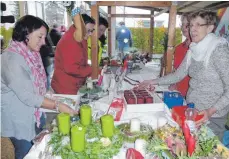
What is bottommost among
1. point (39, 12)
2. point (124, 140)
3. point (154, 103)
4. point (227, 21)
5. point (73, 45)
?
point (124, 140)

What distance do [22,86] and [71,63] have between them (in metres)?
0.73

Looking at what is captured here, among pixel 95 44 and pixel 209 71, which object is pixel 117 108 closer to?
pixel 209 71

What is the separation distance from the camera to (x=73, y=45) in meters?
2.00

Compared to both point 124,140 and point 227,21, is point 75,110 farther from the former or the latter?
point 227,21

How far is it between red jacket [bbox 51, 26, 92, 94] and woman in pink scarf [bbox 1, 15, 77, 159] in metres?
0.48

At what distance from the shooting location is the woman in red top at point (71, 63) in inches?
78.4

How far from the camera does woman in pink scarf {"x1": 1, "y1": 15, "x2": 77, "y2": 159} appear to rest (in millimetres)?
1298

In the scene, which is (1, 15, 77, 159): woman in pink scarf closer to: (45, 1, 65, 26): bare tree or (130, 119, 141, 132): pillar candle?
(130, 119, 141, 132): pillar candle

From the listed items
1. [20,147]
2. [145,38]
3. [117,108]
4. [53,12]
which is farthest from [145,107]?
[53,12]

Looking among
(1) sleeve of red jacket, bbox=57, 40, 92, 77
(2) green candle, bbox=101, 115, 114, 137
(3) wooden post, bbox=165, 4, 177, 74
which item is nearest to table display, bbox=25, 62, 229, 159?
(2) green candle, bbox=101, 115, 114, 137

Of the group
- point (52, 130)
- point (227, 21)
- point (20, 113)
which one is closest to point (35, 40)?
point (20, 113)

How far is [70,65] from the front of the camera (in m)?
1.99

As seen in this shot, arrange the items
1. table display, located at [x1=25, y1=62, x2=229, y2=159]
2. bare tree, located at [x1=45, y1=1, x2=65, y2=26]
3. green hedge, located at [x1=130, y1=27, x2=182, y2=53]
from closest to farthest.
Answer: table display, located at [x1=25, y1=62, x2=229, y2=159] → bare tree, located at [x1=45, y1=1, x2=65, y2=26] → green hedge, located at [x1=130, y1=27, x2=182, y2=53]

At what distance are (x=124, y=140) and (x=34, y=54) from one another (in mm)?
953
